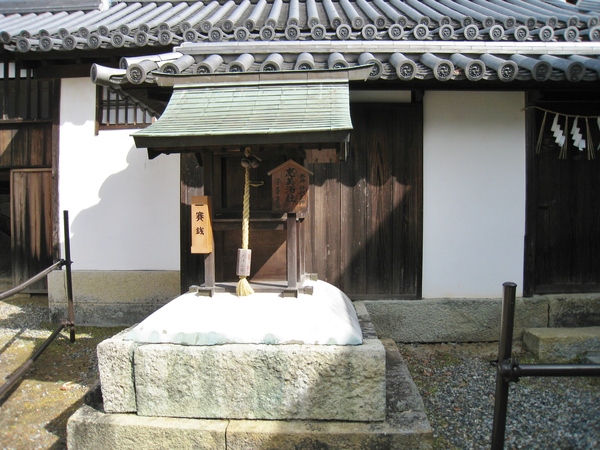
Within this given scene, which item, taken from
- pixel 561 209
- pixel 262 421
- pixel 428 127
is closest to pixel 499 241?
pixel 561 209

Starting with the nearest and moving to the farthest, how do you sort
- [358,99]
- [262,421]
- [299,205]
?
[262,421] → [299,205] → [358,99]

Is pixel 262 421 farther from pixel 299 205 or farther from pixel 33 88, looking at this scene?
pixel 33 88

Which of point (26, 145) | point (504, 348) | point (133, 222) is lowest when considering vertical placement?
point (504, 348)

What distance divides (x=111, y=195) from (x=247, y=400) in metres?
4.35

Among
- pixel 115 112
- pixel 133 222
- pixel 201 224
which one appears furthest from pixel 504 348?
pixel 115 112

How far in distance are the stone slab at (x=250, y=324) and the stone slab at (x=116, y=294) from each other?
2.93 metres

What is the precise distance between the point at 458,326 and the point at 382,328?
2.92ft

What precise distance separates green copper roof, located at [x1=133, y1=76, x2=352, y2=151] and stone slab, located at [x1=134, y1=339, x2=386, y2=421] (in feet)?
4.60

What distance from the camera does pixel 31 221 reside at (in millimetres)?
6930

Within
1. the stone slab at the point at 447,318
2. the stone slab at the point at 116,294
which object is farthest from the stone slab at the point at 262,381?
the stone slab at the point at 116,294

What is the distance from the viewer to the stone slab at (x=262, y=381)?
9.53 ft

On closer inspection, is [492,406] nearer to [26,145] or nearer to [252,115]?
[252,115]

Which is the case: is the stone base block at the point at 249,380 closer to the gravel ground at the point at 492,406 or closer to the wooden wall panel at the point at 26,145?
the gravel ground at the point at 492,406

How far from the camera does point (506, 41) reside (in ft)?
17.4
